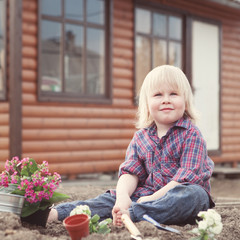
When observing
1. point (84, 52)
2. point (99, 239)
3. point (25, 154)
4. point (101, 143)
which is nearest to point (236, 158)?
point (101, 143)

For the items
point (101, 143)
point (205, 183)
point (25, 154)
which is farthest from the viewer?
point (101, 143)

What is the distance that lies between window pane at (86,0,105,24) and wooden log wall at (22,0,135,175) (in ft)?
0.90

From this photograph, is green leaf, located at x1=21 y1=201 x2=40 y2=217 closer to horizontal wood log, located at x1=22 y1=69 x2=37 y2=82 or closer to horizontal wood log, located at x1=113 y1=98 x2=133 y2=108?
horizontal wood log, located at x1=22 y1=69 x2=37 y2=82

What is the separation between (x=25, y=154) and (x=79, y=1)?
2.49 metres

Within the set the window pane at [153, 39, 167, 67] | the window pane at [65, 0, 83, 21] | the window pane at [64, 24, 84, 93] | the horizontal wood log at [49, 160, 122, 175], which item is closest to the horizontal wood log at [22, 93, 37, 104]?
the window pane at [64, 24, 84, 93]

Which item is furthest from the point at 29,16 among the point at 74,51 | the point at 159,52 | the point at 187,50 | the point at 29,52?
the point at 187,50

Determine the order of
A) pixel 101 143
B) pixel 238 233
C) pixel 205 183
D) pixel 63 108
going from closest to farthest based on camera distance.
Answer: pixel 238 233, pixel 205 183, pixel 63 108, pixel 101 143

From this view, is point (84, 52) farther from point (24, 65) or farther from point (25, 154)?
point (25, 154)

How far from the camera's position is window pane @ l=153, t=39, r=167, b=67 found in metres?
8.03

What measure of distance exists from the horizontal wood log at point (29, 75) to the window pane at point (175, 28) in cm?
299

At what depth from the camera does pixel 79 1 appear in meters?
6.89

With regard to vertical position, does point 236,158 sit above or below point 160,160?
below

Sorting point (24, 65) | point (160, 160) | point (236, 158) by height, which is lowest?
point (236, 158)

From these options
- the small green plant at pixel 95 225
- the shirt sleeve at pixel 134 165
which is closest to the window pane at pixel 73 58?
the shirt sleeve at pixel 134 165
